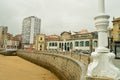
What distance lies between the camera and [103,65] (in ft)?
11.0

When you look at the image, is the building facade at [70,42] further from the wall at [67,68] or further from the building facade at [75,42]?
the wall at [67,68]

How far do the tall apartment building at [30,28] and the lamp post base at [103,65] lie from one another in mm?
112660

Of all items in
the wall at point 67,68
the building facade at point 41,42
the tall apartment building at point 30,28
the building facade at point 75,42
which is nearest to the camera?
the wall at point 67,68

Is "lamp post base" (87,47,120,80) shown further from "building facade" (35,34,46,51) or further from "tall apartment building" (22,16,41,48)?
"tall apartment building" (22,16,41,48)

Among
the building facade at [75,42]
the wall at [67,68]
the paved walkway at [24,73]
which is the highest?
the building facade at [75,42]

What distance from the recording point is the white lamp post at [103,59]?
3.29 metres

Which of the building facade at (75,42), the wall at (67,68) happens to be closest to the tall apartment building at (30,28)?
the building facade at (75,42)

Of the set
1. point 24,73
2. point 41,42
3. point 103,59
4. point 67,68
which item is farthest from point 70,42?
point 103,59

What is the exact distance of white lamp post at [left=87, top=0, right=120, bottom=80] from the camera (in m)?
3.29

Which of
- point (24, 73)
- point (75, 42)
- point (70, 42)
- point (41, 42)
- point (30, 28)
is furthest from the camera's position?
point (30, 28)

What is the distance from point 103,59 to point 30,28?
4694 inches

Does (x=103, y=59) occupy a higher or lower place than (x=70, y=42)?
lower

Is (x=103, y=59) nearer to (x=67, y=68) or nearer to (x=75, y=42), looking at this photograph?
(x=67, y=68)

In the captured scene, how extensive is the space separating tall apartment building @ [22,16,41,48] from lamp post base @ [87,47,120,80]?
112660 millimetres
